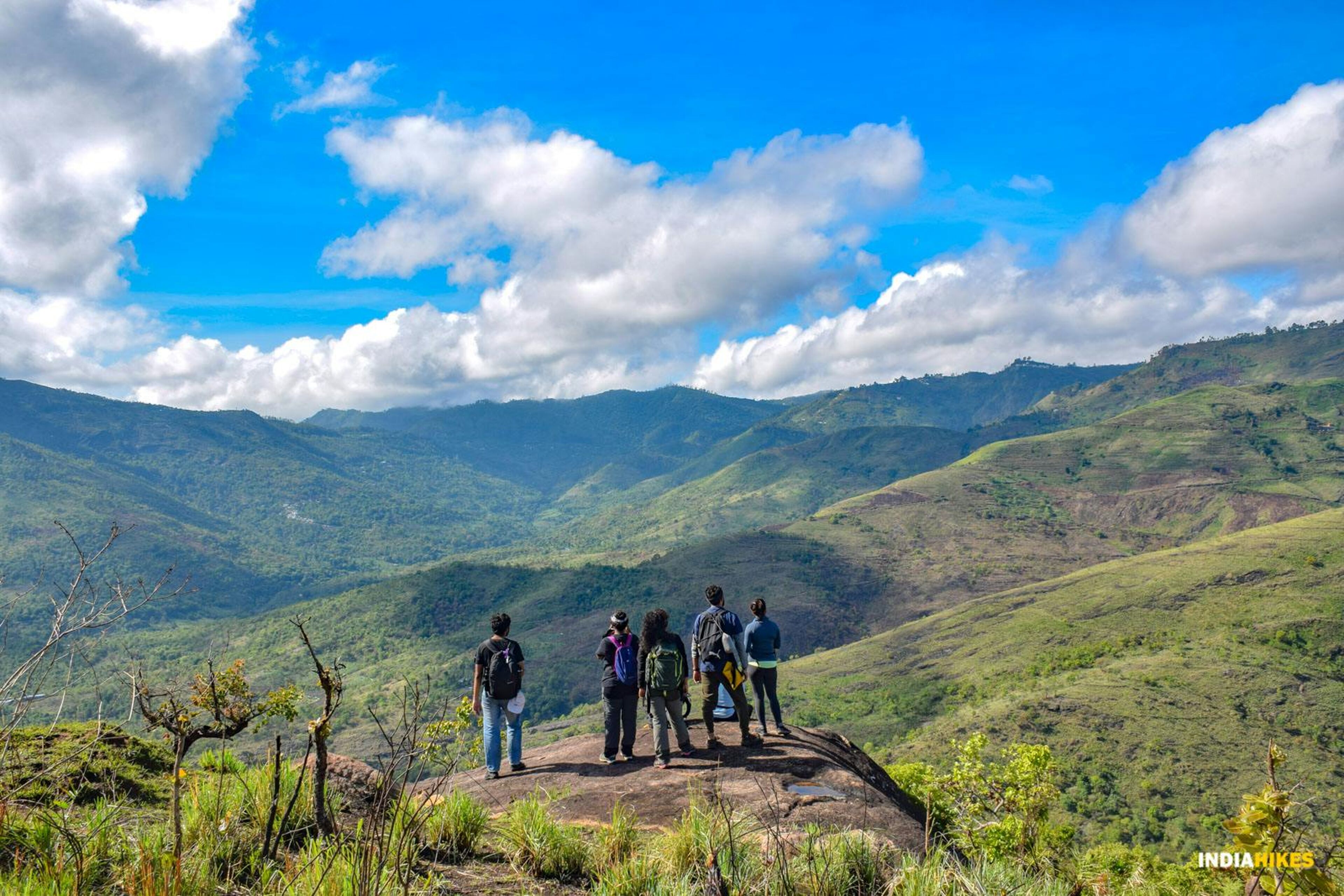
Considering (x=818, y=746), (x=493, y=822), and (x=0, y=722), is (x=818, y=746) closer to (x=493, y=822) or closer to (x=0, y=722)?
(x=493, y=822)

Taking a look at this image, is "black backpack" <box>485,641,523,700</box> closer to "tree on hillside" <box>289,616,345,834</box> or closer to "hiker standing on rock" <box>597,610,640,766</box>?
"hiker standing on rock" <box>597,610,640,766</box>

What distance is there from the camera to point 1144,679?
329 ft

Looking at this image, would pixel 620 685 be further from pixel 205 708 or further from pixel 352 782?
pixel 205 708

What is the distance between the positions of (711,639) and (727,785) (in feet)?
8.51

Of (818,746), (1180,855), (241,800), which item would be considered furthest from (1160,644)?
(241,800)

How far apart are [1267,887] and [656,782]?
7.16 meters

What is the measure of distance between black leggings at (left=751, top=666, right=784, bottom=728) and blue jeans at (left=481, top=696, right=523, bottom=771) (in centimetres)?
410

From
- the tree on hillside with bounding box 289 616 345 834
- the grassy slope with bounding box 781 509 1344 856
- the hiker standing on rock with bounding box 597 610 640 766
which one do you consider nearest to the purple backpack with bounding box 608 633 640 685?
the hiker standing on rock with bounding box 597 610 640 766

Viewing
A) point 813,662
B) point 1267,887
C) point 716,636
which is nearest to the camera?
point 1267,887

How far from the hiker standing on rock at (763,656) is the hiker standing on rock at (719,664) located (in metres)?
0.53

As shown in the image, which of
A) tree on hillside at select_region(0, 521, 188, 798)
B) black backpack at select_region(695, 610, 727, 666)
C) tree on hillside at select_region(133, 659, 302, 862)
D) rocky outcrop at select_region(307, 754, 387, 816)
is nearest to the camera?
tree on hillside at select_region(0, 521, 188, 798)

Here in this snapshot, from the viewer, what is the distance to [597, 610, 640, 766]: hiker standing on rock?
11.6 metres

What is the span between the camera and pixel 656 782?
10250 millimetres

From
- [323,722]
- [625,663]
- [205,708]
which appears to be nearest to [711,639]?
[625,663]
